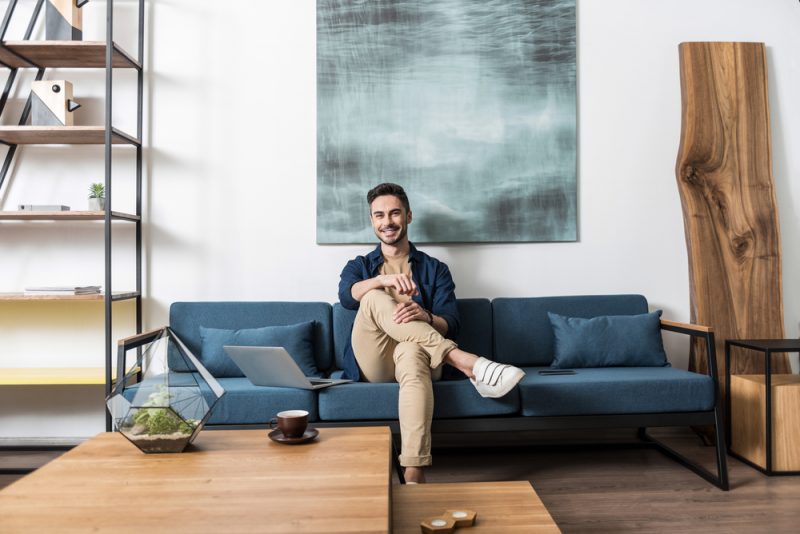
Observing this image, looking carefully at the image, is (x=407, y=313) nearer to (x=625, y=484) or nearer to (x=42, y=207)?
(x=625, y=484)

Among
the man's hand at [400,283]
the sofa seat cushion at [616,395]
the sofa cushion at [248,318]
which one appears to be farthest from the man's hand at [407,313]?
A: the sofa cushion at [248,318]

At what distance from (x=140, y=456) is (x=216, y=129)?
7.06 feet

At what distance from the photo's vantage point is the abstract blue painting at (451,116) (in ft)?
11.3

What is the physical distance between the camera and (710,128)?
345 centimetres

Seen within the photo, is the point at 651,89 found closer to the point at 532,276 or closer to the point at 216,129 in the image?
the point at 532,276

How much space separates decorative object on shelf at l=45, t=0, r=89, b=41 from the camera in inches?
126

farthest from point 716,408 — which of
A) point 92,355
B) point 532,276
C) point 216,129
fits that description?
point 92,355

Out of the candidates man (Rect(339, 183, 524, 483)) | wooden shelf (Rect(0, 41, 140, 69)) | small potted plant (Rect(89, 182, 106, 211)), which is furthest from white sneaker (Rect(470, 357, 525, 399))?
wooden shelf (Rect(0, 41, 140, 69))

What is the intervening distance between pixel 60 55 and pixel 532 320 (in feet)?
8.72

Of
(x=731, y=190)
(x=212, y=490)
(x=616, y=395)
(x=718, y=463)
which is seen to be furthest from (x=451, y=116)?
(x=212, y=490)

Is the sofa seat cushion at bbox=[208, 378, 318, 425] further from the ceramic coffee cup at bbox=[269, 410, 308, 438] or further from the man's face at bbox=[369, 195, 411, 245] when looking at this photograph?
the man's face at bbox=[369, 195, 411, 245]

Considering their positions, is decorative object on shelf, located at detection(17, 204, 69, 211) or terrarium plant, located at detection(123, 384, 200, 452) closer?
terrarium plant, located at detection(123, 384, 200, 452)

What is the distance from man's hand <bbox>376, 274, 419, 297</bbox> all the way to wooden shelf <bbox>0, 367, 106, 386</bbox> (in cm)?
138

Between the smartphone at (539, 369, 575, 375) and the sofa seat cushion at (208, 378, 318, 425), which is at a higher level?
the smartphone at (539, 369, 575, 375)
